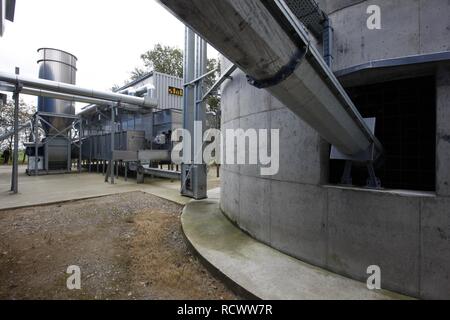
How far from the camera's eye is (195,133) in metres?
6.25

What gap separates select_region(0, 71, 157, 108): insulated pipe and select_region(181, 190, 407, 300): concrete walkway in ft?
24.8

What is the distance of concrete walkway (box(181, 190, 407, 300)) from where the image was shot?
6.89 ft

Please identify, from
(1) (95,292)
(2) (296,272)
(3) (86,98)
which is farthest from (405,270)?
(3) (86,98)

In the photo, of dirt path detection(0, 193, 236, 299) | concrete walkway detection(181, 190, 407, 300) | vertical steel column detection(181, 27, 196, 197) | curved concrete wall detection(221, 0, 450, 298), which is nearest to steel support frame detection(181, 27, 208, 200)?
vertical steel column detection(181, 27, 196, 197)

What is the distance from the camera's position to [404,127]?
235cm

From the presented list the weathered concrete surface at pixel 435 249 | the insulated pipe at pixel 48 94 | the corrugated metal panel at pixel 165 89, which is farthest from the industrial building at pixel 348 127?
the corrugated metal panel at pixel 165 89

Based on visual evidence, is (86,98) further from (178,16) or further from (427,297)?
(427,297)

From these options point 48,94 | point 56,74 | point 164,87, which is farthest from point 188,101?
point 56,74

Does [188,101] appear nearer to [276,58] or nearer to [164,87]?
[276,58]

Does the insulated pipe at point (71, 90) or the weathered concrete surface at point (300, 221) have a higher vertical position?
the insulated pipe at point (71, 90)

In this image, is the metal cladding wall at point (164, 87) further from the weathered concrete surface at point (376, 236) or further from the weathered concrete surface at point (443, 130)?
the weathered concrete surface at point (443, 130)

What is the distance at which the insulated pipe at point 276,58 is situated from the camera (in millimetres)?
1122

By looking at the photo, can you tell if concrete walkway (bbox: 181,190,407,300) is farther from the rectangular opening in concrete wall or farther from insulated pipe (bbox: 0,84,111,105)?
insulated pipe (bbox: 0,84,111,105)

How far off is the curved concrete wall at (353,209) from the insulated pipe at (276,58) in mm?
521
